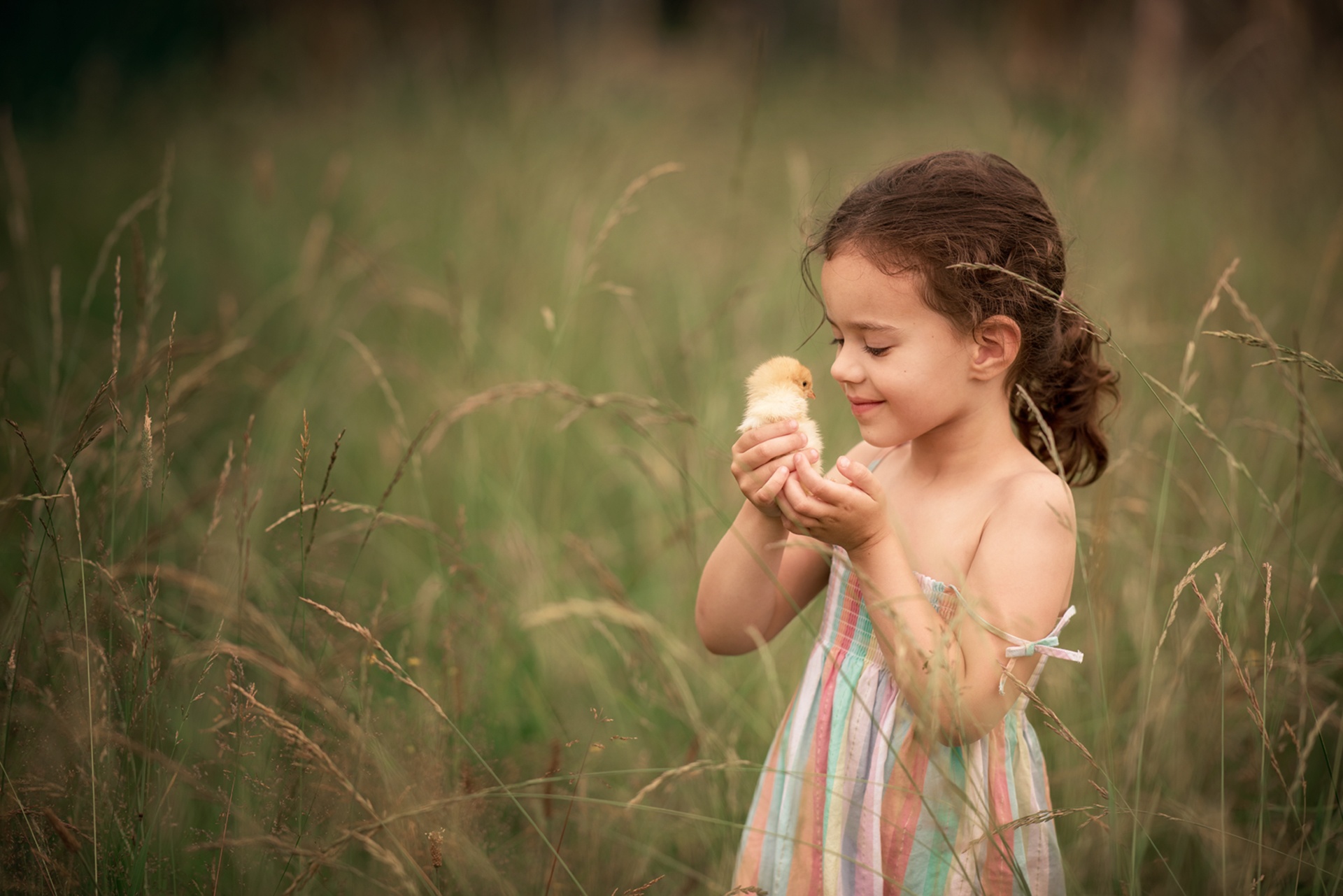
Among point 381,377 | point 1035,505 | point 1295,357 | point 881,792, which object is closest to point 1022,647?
point 1035,505

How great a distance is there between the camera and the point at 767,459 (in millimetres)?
1212

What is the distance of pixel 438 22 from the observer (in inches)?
409

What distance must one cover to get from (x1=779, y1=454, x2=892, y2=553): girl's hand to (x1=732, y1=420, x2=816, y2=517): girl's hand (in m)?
0.02

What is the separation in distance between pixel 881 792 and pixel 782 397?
58cm

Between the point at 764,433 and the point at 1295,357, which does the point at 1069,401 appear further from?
the point at 764,433

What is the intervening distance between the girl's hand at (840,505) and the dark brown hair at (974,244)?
27cm

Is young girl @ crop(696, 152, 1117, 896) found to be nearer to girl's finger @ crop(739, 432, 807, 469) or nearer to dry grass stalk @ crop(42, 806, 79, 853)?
girl's finger @ crop(739, 432, 807, 469)

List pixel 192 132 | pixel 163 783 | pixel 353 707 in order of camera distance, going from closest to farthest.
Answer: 1. pixel 163 783
2. pixel 353 707
3. pixel 192 132

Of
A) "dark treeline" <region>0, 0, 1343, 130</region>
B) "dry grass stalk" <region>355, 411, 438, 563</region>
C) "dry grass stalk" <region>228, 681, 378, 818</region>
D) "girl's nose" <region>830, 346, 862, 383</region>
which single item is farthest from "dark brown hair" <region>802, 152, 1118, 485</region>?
"dark treeline" <region>0, 0, 1343, 130</region>

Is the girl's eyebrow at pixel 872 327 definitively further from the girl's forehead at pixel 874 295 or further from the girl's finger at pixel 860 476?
the girl's finger at pixel 860 476

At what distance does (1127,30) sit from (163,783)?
430 inches

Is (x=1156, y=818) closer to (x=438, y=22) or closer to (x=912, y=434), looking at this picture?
(x=912, y=434)

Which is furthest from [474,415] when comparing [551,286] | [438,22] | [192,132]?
[438,22]

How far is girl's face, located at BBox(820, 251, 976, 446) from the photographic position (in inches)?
46.9
